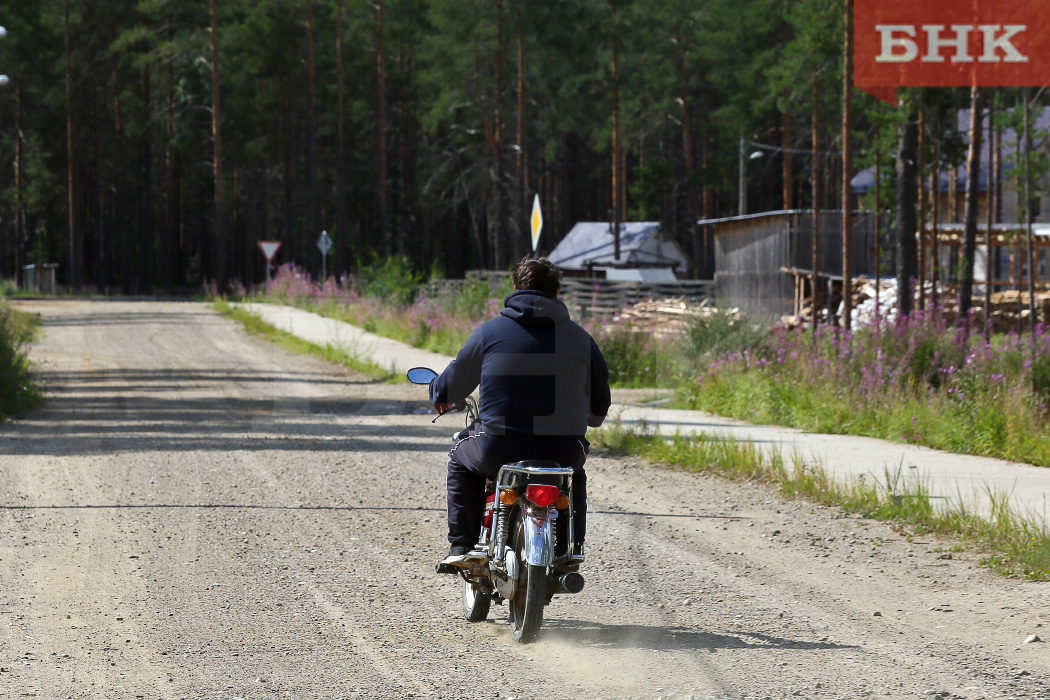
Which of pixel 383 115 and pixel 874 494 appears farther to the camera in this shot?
pixel 383 115

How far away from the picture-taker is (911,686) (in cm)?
481

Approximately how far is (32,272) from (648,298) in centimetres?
4157

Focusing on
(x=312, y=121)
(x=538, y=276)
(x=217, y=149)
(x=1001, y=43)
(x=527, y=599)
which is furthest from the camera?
(x=312, y=121)

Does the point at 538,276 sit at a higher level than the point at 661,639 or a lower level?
higher

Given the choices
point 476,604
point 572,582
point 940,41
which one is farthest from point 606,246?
point 572,582

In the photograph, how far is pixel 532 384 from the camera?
215 inches

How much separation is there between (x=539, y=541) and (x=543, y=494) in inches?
7.8

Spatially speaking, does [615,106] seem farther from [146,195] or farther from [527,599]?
[527,599]

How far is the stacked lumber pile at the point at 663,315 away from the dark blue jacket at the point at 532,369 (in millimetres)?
12539

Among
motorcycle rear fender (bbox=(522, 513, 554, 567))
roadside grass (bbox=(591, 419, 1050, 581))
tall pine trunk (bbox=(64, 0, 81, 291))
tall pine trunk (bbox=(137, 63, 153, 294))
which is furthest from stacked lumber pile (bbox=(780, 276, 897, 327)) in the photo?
tall pine trunk (bbox=(64, 0, 81, 291))

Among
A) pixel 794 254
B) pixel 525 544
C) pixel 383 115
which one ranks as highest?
pixel 383 115

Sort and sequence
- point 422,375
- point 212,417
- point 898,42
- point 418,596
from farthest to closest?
point 898,42 → point 212,417 → point 418,596 → point 422,375

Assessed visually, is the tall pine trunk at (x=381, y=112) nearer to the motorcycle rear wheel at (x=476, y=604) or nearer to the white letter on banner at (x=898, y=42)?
the white letter on banner at (x=898, y=42)

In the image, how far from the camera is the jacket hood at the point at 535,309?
5.50 meters
